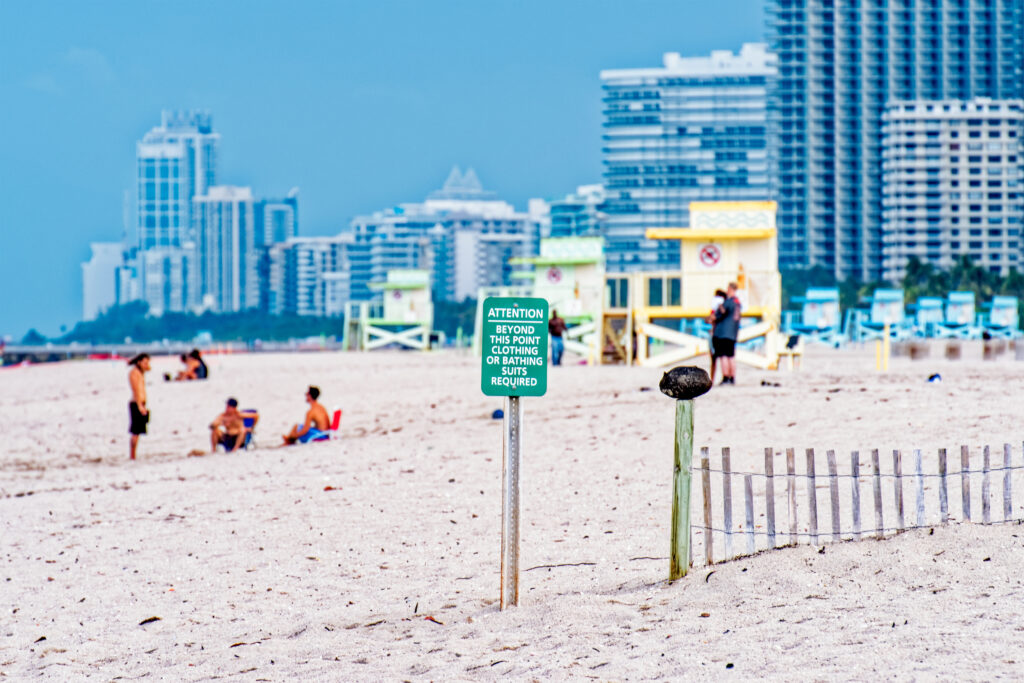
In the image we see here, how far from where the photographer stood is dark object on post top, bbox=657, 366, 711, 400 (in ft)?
23.0

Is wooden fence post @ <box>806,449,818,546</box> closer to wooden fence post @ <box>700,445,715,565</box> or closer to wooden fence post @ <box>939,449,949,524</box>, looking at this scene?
wooden fence post @ <box>700,445,715,565</box>

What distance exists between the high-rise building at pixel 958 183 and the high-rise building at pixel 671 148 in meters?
25.3

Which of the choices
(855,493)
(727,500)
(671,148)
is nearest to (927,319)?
(855,493)

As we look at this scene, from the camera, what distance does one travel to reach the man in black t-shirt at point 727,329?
1595 centimetres

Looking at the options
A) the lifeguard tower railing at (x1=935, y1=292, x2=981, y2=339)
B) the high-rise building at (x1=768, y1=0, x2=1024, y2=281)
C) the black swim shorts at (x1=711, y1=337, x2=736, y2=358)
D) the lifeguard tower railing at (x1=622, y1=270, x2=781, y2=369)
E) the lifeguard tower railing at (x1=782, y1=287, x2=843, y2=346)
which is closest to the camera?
the black swim shorts at (x1=711, y1=337, x2=736, y2=358)

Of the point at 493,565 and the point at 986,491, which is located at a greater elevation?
the point at 986,491

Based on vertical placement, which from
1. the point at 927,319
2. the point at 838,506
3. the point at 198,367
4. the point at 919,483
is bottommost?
the point at 838,506

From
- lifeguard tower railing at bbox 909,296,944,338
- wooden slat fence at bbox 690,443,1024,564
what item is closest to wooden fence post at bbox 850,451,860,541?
wooden slat fence at bbox 690,443,1024,564

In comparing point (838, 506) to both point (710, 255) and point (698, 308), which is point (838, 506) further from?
point (710, 255)

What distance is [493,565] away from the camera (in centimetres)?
832

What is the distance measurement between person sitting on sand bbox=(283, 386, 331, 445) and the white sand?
45cm

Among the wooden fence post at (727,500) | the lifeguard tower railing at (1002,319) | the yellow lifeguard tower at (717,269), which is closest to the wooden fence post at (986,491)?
the wooden fence post at (727,500)

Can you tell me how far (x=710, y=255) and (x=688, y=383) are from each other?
662 inches

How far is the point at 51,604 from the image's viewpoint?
8.14 meters
